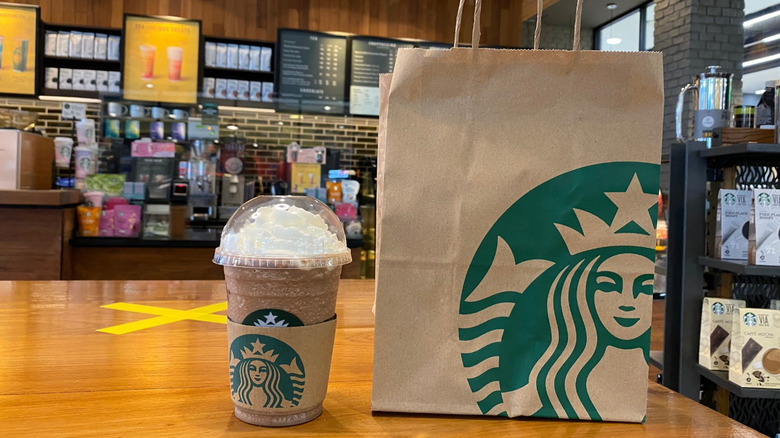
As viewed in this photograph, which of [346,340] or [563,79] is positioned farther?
[346,340]

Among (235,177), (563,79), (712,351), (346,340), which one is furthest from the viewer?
(235,177)

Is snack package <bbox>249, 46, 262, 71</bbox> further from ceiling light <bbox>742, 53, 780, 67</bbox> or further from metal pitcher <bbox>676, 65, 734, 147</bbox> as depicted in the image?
ceiling light <bbox>742, 53, 780, 67</bbox>

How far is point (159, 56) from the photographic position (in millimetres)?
5598

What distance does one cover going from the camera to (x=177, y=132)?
340 cm

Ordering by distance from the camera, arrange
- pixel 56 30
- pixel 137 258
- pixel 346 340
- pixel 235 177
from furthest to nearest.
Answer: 1. pixel 56 30
2. pixel 235 177
3. pixel 137 258
4. pixel 346 340

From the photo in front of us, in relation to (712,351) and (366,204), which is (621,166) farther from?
(366,204)

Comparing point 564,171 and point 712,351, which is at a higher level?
point 564,171

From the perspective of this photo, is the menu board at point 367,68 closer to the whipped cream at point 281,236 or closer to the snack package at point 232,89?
the snack package at point 232,89

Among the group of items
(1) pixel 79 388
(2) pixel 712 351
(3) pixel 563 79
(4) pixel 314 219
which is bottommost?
(2) pixel 712 351

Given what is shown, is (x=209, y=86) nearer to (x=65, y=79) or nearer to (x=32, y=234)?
(x=65, y=79)

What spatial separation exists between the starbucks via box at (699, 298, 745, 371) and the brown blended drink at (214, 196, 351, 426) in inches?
72.2

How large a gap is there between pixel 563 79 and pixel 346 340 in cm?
55

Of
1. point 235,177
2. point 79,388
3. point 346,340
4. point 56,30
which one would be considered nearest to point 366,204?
point 235,177

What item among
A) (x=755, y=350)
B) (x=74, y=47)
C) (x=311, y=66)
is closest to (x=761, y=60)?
(x=311, y=66)
